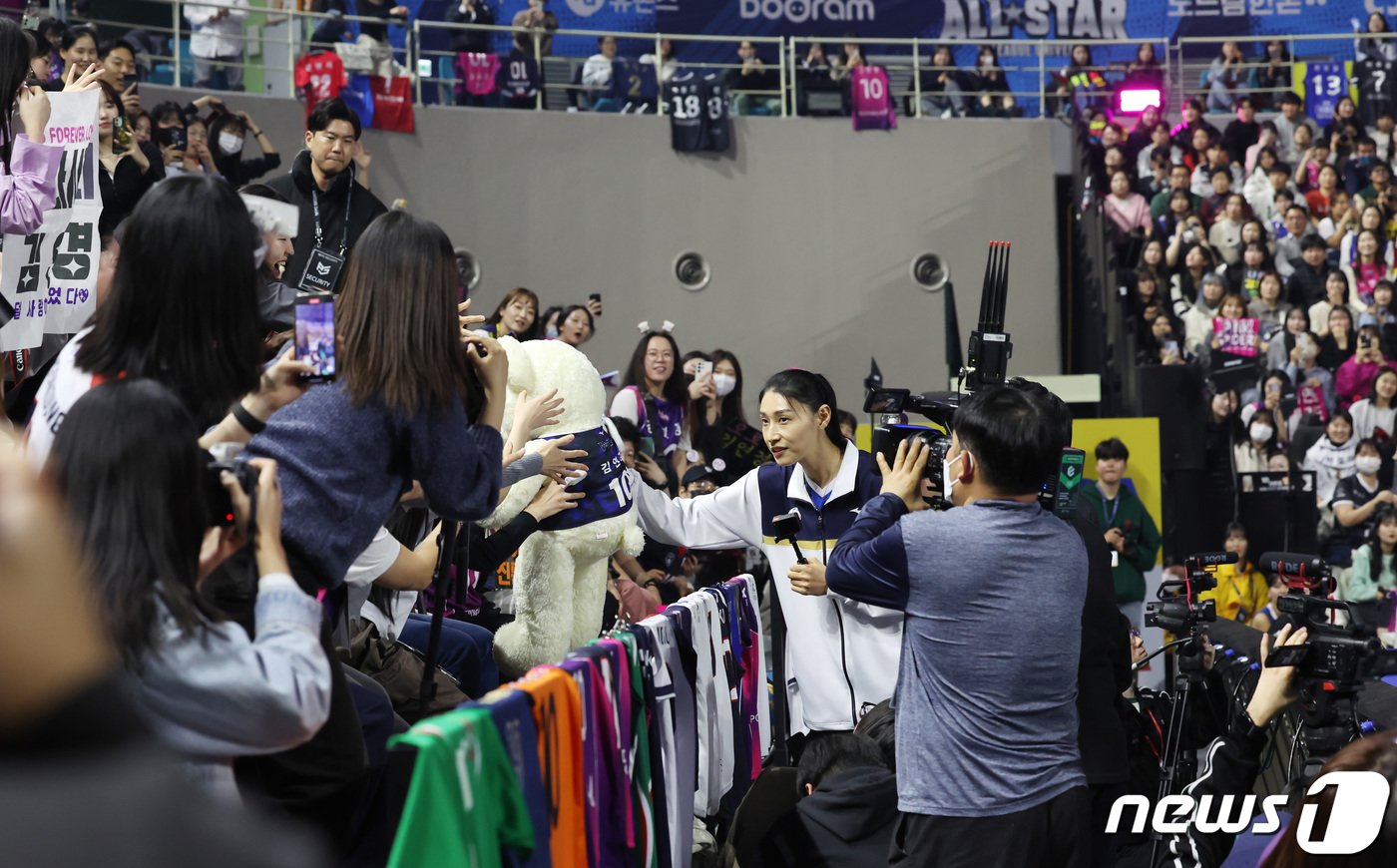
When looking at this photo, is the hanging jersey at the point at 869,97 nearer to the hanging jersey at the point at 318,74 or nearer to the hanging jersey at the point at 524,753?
the hanging jersey at the point at 318,74

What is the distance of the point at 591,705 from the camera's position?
2842mm

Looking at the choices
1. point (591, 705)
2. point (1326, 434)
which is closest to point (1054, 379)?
point (1326, 434)

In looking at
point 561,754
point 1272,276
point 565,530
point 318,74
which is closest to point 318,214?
point 565,530

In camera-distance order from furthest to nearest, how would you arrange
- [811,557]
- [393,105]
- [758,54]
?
[758,54]
[393,105]
[811,557]

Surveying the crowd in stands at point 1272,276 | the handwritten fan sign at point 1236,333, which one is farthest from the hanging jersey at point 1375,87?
the handwritten fan sign at point 1236,333

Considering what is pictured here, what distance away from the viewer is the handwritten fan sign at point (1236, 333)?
13.1m

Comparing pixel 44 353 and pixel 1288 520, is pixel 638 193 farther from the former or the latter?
pixel 44 353

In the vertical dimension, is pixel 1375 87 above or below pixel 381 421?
above

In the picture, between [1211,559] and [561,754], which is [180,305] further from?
[1211,559]

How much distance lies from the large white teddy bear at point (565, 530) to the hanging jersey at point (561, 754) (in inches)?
57.1

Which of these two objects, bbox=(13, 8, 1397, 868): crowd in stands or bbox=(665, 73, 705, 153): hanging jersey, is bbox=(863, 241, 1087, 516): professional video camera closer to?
bbox=(13, 8, 1397, 868): crowd in stands

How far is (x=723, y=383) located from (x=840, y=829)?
569 centimetres

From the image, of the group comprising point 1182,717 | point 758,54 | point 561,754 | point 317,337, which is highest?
point 758,54

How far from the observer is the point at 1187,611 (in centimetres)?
481
